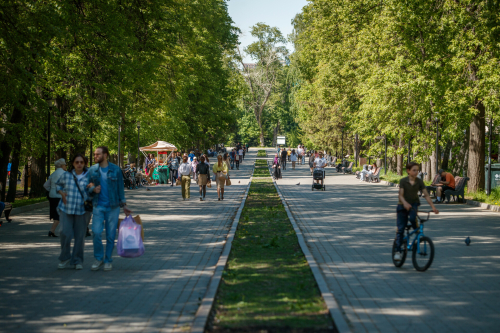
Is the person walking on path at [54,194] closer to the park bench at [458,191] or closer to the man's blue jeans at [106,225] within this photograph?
the man's blue jeans at [106,225]

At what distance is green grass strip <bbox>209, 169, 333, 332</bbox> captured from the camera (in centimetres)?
591

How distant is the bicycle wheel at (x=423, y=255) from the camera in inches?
337

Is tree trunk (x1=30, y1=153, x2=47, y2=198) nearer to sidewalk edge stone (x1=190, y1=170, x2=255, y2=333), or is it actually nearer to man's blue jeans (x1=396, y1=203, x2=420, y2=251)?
sidewalk edge stone (x1=190, y1=170, x2=255, y2=333)

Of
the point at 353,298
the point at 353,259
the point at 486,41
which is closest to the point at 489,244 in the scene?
the point at 353,259

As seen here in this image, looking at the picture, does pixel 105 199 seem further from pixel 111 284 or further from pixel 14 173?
pixel 14 173

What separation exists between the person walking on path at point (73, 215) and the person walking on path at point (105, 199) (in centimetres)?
25

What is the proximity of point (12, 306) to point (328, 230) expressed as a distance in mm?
8438

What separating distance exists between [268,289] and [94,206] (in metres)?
3.21

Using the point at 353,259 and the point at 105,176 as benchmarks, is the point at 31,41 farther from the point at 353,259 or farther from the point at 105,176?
the point at 353,259

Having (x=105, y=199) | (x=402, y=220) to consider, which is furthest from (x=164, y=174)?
(x=402, y=220)

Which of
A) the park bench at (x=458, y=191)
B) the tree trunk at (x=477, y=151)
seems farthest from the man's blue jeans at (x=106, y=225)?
the tree trunk at (x=477, y=151)

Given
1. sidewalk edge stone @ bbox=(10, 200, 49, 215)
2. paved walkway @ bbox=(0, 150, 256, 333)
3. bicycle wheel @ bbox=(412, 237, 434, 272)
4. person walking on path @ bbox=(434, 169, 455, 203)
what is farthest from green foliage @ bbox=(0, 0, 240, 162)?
person walking on path @ bbox=(434, 169, 455, 203)

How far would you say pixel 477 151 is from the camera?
70.8ft

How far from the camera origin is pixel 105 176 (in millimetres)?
8773
